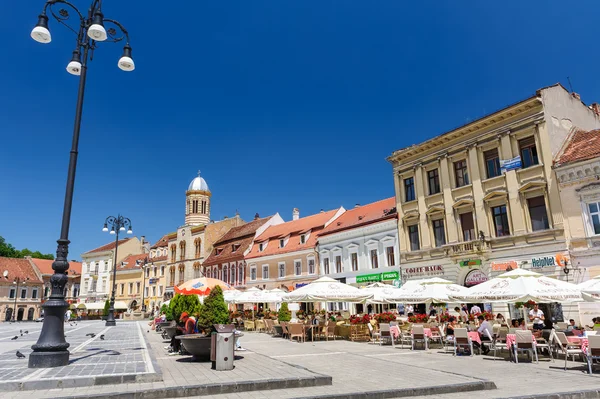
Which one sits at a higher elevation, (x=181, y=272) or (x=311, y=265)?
(x=181, y=272)

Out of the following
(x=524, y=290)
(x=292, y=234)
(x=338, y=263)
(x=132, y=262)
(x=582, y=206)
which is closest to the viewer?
(x=524, y=290)

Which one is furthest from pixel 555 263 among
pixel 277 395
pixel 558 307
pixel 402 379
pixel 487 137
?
pixel 277 395

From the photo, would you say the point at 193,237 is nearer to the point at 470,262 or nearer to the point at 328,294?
the point at 470,262

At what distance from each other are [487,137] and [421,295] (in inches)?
471

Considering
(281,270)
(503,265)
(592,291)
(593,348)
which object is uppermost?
(281,270)

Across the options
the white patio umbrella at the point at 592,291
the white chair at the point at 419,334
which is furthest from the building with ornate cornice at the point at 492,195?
the white chair at the point at 419,334

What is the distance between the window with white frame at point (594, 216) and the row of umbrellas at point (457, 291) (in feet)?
23.5

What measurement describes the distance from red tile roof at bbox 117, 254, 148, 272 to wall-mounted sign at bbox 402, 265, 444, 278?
165 feet

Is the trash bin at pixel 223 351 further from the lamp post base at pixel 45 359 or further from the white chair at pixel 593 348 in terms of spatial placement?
the white chair at pixel 593 348

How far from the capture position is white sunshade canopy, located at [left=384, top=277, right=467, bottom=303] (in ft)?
57.5

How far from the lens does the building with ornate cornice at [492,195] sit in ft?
73.4

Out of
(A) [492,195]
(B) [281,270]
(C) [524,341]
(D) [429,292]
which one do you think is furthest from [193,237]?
(C) [524,341]

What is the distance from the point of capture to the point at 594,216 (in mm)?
20312

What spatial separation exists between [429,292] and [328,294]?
176 inches
